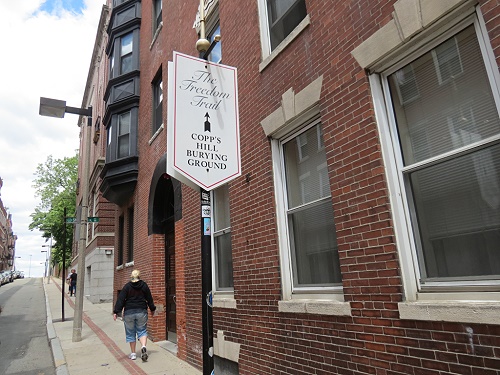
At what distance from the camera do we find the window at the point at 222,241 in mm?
6434

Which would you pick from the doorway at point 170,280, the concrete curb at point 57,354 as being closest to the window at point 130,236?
the concrete curb at point 57,354

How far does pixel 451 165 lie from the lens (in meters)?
3.04

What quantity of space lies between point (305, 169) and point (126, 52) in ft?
43.5

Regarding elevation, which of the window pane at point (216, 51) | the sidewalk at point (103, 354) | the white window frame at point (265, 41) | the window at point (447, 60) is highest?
the window pane at point (216, 51)

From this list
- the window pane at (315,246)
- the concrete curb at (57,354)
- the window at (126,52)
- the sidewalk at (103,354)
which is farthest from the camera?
the window at (126,52)

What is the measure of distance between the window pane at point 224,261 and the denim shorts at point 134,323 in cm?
221

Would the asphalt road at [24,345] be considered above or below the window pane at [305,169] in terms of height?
below

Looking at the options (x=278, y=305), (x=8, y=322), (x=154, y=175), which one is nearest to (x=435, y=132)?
(x=278, y=305)

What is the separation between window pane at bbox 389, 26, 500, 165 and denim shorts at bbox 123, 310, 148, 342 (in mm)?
6402

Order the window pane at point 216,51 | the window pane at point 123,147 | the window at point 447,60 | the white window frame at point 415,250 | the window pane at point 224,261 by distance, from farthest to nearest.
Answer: the window pane at point 123,147, the window pane at point 216,51, the window pane at point 224,261, the window at point 447,60, the white window frame at point 415,250

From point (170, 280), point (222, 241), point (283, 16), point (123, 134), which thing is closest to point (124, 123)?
point (123, 134)

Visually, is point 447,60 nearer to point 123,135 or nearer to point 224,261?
point 224,261

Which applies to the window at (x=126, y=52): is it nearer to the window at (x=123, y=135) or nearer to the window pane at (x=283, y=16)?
the window at (x=123, y=135)

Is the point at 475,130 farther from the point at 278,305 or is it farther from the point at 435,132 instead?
the point at 278,305
